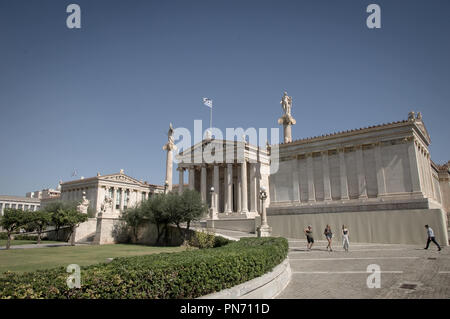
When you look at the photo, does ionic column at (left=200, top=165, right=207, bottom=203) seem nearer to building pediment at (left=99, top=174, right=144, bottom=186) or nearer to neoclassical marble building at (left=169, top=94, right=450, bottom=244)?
neoclassical marble building at (left=169, top=94, right=450, bottom=244)

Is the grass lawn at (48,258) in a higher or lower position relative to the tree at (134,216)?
lower

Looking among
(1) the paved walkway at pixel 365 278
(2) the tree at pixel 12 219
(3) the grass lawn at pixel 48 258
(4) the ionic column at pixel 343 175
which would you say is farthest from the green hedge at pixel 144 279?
(2) the tree at pixel 12 219

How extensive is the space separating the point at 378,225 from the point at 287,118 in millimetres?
20569

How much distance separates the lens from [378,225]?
24672 mm

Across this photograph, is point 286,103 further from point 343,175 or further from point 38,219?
point 38,219

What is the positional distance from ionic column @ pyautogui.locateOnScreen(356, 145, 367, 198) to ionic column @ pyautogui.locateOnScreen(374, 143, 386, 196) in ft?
4.52

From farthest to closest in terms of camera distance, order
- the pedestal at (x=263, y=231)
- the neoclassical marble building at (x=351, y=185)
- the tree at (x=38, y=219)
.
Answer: the tree at (x=38, y=219), the neoclassical marble building at (x=351, y=185), the pedestal at (x=263, y=231)

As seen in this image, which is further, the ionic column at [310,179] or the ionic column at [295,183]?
the ionic column at [295,183]

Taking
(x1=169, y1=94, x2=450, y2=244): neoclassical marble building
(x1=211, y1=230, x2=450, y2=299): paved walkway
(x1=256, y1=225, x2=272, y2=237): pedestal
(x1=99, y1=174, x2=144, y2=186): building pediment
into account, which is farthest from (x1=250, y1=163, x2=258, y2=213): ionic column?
(x1=99, y1=174, x2=144, y2=186): building pediment

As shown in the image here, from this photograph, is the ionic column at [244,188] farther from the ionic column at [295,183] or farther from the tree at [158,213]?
the tree at [158,213]

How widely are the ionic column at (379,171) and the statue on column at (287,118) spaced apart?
39.9ft

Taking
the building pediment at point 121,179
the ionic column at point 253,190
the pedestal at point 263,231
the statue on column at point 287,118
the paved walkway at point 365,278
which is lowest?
the paved walkway at point 365,278

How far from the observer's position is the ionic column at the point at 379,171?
97.3 feet

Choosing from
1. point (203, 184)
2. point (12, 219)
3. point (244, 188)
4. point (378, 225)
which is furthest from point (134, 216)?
point (378, 225)
